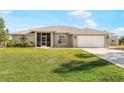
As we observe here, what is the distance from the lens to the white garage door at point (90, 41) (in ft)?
102

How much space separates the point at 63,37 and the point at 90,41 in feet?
12.2

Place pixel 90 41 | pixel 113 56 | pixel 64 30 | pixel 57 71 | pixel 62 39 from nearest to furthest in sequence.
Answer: pixel 57 71 < pixel 113 56 < pixel 90 41 < pixel 62 39 < pixel 64 30

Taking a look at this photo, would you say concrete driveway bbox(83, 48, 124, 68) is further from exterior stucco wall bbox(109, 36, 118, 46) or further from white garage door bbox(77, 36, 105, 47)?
exterior stucco wall bbox(109, 36, 118, 46)

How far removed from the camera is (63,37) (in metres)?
33.4

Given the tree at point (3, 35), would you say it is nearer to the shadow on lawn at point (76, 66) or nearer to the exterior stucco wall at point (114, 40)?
the exterior stucco wall at point (114, 40)

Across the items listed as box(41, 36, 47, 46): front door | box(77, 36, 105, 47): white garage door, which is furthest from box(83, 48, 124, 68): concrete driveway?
box(41, 36, 47, 46): front door

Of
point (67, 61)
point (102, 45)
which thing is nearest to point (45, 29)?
point (102, 45)

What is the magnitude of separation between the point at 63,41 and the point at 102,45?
15.7ft

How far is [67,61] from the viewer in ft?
51.6

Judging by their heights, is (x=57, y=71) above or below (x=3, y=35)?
below

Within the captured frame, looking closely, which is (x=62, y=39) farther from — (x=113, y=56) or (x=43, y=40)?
(x=113, y=56)

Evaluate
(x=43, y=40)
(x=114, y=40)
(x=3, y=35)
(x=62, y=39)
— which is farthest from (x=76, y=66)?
(x=114, y=40)

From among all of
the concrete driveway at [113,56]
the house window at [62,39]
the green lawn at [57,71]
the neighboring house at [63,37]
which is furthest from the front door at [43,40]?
the green lawn at [57,71]

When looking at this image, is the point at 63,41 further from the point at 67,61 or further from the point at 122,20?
the point at 67,61
